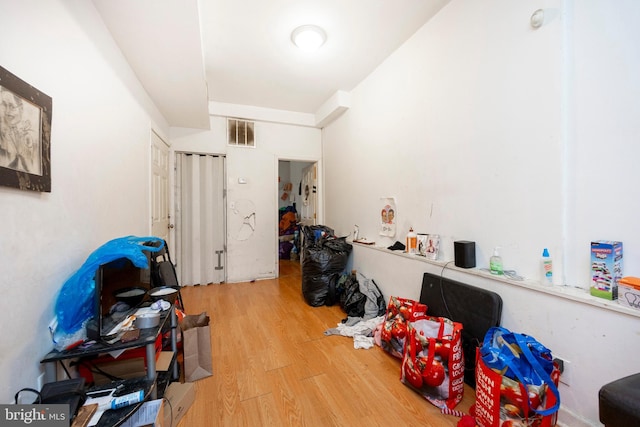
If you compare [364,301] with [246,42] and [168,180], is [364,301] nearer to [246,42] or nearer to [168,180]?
[246,42]

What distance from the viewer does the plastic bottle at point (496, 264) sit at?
5.20 ft

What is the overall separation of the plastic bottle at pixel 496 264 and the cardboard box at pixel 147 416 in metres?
2.02

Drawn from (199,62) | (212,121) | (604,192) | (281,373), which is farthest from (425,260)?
(212,121)

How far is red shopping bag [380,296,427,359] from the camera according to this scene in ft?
6.15

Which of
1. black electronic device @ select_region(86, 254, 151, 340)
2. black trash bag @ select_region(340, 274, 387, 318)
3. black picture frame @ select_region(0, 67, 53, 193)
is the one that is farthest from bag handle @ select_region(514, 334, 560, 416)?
black picture frame @ select_region(0, 67, 53, 193)

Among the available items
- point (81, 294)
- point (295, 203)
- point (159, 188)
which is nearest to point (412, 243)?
point (81, 294)

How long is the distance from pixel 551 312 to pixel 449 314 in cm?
60

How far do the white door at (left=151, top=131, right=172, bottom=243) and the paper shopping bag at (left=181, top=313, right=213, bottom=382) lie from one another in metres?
1.53

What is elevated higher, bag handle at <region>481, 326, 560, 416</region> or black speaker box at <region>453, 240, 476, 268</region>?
black speaker box at <region>453, 240, 476, 268</region>

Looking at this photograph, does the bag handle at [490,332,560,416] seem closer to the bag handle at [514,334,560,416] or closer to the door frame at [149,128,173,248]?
the bag handle at [514,334,560,416]

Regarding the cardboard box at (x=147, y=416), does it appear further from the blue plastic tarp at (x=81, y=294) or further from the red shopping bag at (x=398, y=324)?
the red shopping bag at (x=398, y=324)

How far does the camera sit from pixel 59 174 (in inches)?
47.2

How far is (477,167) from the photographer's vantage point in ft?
5.72

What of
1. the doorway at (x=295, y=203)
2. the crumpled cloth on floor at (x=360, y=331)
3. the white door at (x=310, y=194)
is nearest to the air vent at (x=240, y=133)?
the doorway at (x=295, y=203)
